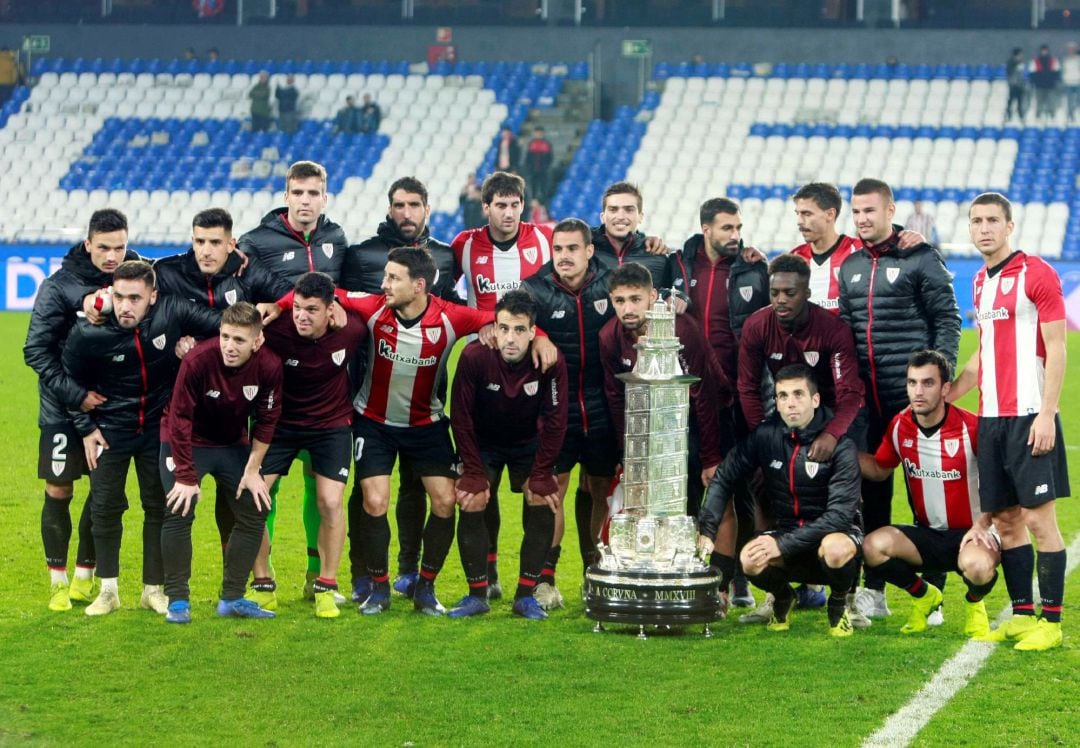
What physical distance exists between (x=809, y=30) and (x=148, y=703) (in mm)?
27443

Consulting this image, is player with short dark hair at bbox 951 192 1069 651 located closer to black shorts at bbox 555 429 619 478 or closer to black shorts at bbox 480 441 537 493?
black shorts at bbox 555 429 619 478

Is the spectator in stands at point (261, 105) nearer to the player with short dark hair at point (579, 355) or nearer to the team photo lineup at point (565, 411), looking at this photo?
the team photo lineup at point (565, 411)

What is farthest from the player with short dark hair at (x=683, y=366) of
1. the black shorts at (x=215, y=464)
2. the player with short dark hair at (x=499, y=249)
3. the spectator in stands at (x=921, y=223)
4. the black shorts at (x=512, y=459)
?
the spectator in stands at (x=921, y=223)

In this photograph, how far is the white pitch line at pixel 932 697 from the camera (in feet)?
18.2

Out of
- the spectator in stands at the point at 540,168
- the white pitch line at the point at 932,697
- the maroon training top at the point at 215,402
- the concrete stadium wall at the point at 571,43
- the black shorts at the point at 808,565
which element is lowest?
the white pitch line at the point at 932,697

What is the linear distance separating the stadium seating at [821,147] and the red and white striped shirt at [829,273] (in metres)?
18.6

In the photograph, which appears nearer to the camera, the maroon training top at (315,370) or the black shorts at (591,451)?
the maroon training top at (315,370)

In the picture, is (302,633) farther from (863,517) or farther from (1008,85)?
(1008,85)

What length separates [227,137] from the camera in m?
31.9

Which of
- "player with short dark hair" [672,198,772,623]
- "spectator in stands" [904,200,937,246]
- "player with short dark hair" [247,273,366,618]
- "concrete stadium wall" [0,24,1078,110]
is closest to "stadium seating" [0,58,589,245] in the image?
"concrete stadium wall" [0,24,1078,110]

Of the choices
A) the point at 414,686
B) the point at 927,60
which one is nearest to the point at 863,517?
the point at 414,686

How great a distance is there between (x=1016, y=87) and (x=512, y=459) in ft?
77.1

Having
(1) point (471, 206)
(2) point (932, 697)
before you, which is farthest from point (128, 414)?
(1) point (471, 206)

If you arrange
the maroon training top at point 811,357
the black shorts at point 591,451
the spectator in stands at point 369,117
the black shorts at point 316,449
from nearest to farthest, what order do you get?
the maroon training top at point 811,357 < the black shorts at point 316,449 < the black shorts at point 591,451 < the spectator in stands at point 369,117
